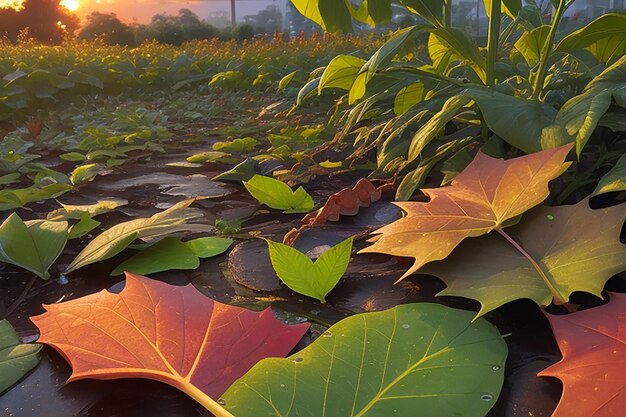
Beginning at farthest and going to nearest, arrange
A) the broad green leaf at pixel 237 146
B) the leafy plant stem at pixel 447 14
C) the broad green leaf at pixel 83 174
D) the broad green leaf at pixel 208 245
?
the broad green leaf at pixel 237 146, the broad green leaf at pixel 83 174, the leafy plant stem at pixel 447 14, the broad green leaf at pixel 208 245

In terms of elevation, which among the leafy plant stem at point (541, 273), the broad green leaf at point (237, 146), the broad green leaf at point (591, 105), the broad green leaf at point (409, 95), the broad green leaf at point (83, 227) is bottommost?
the broad green leaf at point (237, 146)

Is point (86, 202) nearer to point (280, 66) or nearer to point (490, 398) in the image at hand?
point (490, 398)

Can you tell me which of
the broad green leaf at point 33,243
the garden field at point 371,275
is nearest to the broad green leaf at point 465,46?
the garden field at point 371,275

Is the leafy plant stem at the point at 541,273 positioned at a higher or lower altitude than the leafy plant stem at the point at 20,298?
higher

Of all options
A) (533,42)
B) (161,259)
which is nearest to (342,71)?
(533,42)

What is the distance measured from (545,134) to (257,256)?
0.64m

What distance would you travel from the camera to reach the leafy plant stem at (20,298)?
1047mm

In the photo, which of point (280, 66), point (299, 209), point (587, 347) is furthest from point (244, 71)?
point (587, 347)

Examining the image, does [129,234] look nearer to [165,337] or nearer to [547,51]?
[165,337]

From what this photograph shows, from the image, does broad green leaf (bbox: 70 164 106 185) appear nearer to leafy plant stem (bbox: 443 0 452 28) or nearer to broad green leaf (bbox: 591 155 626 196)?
leafy plant stem (bbox: 443 0 452 28)

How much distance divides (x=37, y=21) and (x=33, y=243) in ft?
102

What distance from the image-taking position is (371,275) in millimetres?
1123

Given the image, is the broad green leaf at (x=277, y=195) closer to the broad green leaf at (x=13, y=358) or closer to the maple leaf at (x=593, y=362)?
the broad green leaf at (x=13, y=358)

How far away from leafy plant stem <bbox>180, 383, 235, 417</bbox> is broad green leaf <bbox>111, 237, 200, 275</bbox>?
0.48 meters
